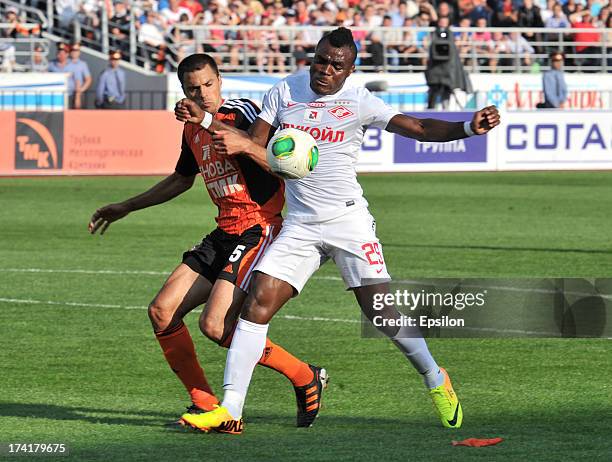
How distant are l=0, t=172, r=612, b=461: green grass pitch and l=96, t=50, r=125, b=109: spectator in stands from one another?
9.40 m

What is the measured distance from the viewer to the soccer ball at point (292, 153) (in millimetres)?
7066

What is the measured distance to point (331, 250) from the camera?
7.39 m

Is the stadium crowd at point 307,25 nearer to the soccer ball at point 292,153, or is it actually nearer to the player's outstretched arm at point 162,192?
the player's outstretched arm at point 162,192

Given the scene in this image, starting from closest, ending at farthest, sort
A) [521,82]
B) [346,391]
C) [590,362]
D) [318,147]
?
1. [318,147]
2. [346,391]
3. [590,362]
4. [521,82]

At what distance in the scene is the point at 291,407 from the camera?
827 centimetres

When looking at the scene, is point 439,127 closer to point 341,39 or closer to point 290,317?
point 341,39

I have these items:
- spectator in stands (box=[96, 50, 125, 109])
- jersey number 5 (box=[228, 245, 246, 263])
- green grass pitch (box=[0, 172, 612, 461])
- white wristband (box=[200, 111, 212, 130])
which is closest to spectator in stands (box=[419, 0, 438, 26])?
spectator in stands (box=[96, 50, 125, 109])

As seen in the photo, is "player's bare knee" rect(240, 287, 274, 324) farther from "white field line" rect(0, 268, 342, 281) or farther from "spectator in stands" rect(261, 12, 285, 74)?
"spectator in stands" rect(261, 12, 285, 74)

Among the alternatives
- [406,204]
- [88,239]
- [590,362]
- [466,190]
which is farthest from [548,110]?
[590,362]

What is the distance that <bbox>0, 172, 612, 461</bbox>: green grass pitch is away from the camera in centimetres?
709

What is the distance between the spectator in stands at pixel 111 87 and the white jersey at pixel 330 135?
2209cm

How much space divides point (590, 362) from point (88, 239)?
9487mm

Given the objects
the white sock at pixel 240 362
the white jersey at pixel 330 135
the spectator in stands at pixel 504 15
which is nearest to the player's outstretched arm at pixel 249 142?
the white jersey at pixel 330 135

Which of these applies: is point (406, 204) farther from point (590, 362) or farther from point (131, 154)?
point (590, 362)
